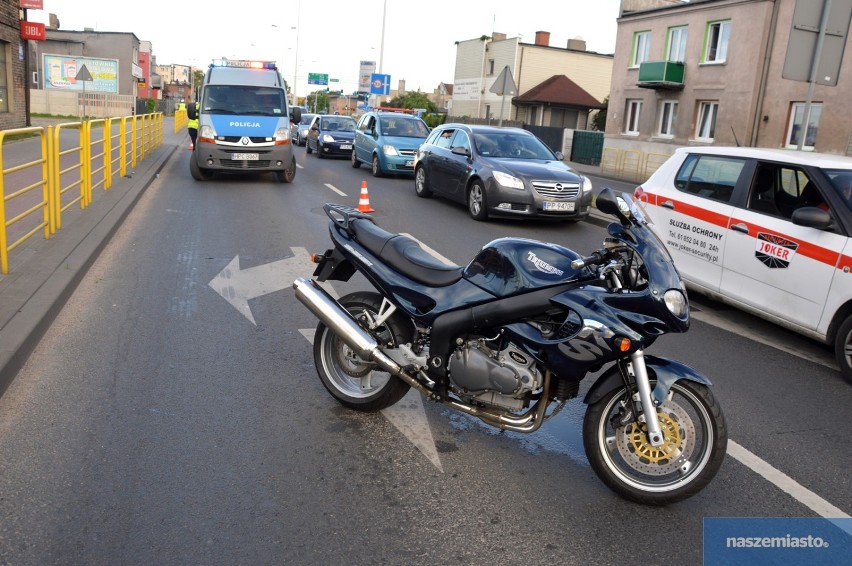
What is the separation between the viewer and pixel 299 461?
13.2 feet

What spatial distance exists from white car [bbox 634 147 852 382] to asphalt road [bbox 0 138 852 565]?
17.2 inches

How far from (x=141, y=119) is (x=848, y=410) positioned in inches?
719

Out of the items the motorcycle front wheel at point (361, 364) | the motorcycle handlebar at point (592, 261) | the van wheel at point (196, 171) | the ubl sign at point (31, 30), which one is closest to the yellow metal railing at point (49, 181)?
the van wheel at point (196, 171)

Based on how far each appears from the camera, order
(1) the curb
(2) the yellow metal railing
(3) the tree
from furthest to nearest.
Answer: (3) the tree, (2) the yellow metal railing, (1) the curb

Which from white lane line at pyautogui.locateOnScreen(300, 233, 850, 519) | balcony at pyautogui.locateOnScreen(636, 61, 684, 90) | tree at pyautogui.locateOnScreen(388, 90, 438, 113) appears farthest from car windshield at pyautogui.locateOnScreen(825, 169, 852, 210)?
tree at pyautogui.locateOnScreen(388, 90, 438, 113)

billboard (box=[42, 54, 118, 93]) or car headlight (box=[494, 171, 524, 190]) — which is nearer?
car headlight (box=[494, 171, 524, 190])

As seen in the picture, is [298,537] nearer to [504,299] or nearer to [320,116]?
[504,299]

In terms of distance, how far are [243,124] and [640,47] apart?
25.3 m

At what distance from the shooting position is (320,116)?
2855 centimetres

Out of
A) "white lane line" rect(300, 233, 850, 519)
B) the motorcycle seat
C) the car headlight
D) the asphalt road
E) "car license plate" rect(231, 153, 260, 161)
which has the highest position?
the motorcycle seat

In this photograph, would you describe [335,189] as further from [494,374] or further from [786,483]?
[786,483]

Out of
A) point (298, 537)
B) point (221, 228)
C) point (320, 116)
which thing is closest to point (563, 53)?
point (320, 116)

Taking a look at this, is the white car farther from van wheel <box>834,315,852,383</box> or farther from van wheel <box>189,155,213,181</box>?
van wheel <box>189,155,213,181</box>

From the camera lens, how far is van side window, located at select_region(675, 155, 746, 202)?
6996 mm
